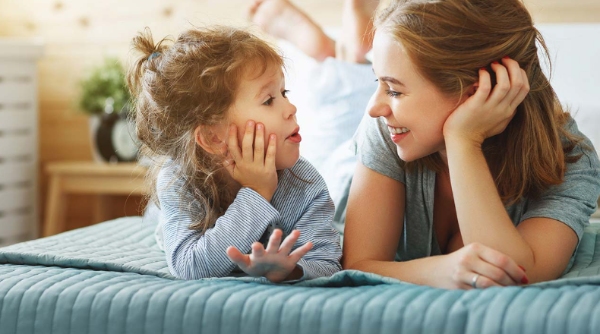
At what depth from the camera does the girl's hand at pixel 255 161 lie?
3.94ft

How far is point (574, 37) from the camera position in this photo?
218cm

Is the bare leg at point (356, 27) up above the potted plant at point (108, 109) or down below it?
above

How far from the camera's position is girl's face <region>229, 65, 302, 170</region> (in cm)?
124

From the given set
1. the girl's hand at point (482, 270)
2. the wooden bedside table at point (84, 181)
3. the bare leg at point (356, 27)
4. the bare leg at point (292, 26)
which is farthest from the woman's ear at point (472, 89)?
the wooden bedside table at point (84, 181)

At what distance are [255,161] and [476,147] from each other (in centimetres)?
34

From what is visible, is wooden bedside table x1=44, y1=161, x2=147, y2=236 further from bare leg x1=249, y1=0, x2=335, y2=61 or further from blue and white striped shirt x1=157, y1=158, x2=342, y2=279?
blue and white striped shirt x1=157, y1=158, x2=342, y2=279

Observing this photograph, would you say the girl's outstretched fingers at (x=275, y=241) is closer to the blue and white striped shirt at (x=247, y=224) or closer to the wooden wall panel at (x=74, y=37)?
the blue and white striped shirt at (x=247, y=224)

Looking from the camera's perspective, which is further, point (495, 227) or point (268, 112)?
point (268, 112)

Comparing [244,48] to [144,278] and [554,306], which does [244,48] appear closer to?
[144,278]

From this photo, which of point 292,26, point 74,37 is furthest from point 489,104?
point 74,37

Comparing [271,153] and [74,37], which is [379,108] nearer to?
[271,153]

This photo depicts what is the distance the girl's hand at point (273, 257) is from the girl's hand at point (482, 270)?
203mm

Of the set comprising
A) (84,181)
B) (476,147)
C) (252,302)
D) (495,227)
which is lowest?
(84,181)

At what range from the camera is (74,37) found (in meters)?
3.27
